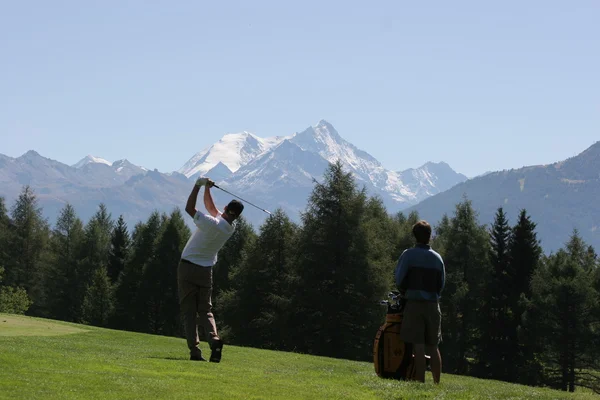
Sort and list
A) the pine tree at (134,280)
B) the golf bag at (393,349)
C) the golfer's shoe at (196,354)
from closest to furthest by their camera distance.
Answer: the golf bag at (393,349), the golfer's shoe at (196,354), the pine tree at (134,280)

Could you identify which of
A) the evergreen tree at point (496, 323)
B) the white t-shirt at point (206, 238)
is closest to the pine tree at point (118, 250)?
the evergreen tree at point (496, 323)

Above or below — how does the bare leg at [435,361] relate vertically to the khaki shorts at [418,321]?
below

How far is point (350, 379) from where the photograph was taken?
12.7 m

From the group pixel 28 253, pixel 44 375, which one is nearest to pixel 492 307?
pixel 44 375

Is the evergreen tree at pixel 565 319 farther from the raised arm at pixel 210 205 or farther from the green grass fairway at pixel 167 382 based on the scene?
the green grass fairway at pixel 167 382

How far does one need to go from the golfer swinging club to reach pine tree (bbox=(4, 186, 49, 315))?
7608cm

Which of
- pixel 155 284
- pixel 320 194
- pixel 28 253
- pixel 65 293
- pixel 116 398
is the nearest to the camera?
pixel 116 398

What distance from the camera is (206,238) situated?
13727 millimetres

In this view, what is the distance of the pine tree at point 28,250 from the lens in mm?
88062

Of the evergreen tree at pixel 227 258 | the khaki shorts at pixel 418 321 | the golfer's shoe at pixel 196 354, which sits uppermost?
the evergreen tree at pixel 227 258

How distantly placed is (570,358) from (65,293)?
5522 cm

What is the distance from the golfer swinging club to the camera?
13688mm

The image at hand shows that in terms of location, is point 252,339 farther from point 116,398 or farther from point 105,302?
point 116,398

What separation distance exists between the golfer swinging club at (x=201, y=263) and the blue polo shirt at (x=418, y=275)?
3405mm
